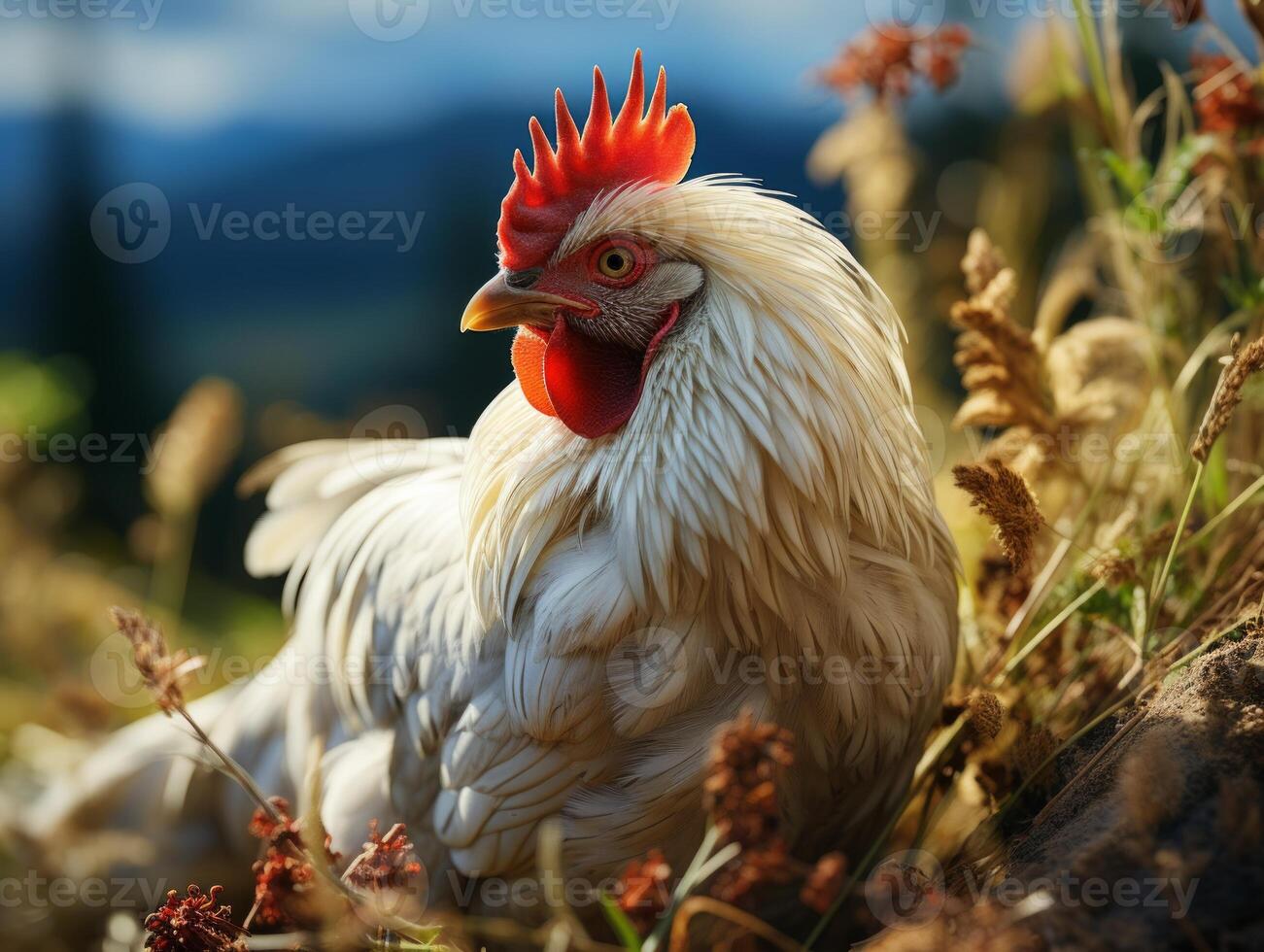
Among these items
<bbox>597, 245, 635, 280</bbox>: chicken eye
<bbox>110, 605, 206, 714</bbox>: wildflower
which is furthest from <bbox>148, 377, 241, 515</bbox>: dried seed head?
<bbox>597, 245, 635, 280</bbox>: chicken eye

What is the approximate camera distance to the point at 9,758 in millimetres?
3248

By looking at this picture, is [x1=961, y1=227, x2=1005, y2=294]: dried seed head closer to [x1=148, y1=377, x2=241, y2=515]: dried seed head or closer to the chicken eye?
the chicken eye

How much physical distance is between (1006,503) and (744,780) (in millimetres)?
687

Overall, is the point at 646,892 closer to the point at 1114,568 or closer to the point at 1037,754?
the point at 1037,754

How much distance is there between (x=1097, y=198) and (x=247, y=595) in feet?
14.5

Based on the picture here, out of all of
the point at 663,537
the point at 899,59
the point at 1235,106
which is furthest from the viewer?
the point at 899,59

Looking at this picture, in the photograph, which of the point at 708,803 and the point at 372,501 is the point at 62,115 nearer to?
the point at 372,501

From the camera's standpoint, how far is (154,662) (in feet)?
4.67

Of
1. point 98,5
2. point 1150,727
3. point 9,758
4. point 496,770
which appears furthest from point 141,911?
point 98,5

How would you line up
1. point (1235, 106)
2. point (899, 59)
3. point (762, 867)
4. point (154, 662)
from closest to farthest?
point (762, 867)
point (154, 662)
point (1235, 106)
point (899, 59)

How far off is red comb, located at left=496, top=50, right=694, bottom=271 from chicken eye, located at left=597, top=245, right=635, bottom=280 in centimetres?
9

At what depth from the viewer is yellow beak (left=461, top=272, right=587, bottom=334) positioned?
1657mm

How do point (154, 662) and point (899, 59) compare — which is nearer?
point (154, 662)

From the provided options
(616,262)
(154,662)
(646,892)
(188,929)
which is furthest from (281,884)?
(616,262)
